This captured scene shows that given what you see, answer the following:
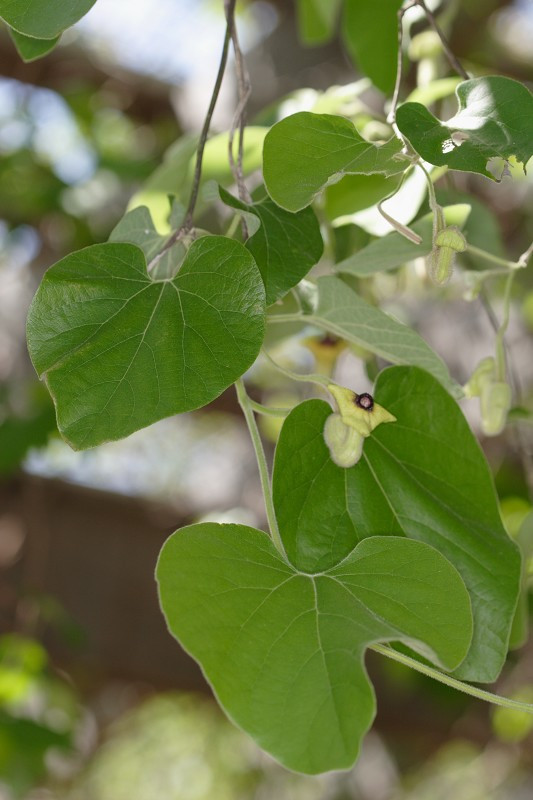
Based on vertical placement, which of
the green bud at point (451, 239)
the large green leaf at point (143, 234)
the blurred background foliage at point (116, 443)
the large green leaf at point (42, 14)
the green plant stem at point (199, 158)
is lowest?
the blurred background foliage at point (116, 443)

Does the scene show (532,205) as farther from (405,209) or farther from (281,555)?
(281,555)

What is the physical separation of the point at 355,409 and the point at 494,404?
0.44ft

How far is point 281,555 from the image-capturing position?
414mm

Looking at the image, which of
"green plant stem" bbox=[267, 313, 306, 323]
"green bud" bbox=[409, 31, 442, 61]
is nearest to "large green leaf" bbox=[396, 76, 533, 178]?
"green plant stem" bbox=[267, 313, 306, 323]

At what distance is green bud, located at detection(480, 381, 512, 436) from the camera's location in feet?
1.81

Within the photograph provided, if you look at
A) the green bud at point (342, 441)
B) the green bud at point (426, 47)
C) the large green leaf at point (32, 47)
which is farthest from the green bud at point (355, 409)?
the green bud at point (426, 47)

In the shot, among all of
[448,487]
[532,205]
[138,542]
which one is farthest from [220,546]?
[532,205]

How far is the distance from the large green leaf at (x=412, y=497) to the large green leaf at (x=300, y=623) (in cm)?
3

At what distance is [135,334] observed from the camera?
1.35ft

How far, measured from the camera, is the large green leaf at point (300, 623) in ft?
1.20

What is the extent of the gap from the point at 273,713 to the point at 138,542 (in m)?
1.20

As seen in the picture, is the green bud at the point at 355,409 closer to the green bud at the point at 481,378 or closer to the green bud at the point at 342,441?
the green bud at the point at 342,441

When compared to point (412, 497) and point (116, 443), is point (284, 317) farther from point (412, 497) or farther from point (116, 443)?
point (116, 443)

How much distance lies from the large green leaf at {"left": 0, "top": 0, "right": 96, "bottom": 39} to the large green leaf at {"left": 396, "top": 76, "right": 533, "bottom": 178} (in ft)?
0.50
